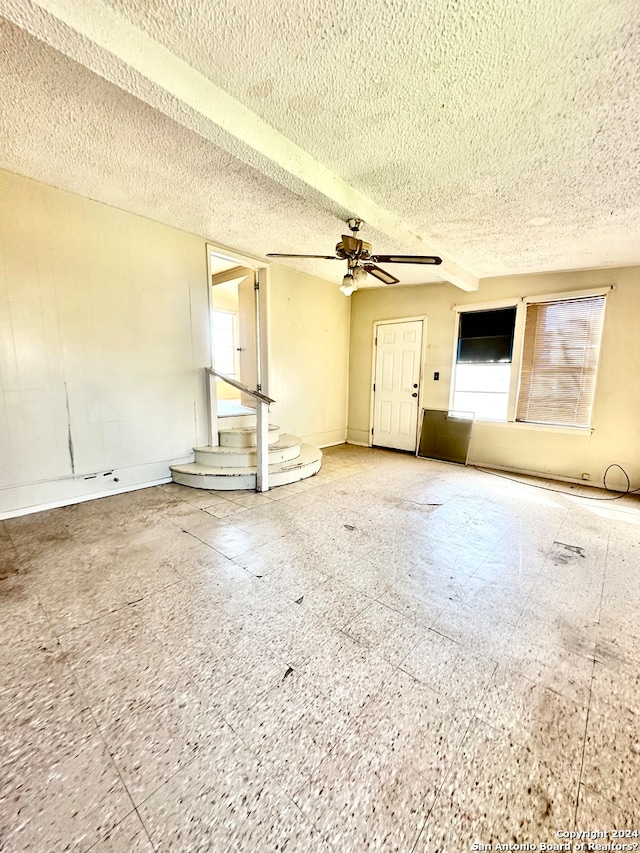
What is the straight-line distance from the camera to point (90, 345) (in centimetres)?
337

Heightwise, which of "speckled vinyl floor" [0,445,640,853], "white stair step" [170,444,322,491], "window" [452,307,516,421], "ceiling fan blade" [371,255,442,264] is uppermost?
"ceiling fan blade" [371,255,442,264]

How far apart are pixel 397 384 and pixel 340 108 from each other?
4.37 metres

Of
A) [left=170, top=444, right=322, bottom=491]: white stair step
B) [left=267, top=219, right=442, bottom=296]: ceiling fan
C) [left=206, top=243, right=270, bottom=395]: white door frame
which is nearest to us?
[left=267, top=219, right=442, bottom=296]: ceiling fan

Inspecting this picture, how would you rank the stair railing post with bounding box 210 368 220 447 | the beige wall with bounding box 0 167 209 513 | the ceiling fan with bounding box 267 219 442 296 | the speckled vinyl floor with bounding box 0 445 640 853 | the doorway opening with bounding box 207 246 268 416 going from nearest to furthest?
the speckled vinyl floor with bounding box 0 445 640 853 → the ceiling fan with bounding box 267 219 442 296 → the beige wall with bounding box 0 167 209 513 → the stair railing post with bounding box 210 368 220 447 → the doorway opening with bounding box 207 246 268 416

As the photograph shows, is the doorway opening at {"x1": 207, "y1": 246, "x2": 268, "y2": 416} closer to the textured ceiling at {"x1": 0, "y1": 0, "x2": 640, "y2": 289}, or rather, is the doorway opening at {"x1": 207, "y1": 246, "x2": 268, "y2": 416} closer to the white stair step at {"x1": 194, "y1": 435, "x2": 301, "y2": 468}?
the white stair step at {"x1": 194, "y1": 435, "x2": 301, "y2": 468}

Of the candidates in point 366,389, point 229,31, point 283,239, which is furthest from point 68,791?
point 366,389

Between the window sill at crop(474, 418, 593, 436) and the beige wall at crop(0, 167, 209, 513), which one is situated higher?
the beige wall at crop(0, 167, 209, 513)

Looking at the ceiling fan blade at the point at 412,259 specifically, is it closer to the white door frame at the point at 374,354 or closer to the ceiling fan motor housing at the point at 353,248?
the ceiling fan motor housing at the point at 353,248

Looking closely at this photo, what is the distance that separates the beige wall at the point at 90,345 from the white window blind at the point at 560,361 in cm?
429

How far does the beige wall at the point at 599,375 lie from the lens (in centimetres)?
409

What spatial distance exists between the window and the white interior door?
2.19 ft

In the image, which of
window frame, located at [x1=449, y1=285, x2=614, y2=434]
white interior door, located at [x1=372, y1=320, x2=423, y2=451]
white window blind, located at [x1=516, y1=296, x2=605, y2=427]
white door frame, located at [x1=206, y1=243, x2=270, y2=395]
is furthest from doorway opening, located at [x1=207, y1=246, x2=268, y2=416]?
white window blind, located at [x1=516, y1=296, x2=605, y2=427]

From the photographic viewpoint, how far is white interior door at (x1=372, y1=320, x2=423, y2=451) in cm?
575

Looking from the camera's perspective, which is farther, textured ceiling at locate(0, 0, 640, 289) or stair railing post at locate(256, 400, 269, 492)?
stair railing post at locate(256, 400, 269, 492)
